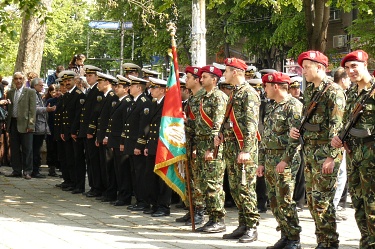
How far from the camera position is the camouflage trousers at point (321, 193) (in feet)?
27.8

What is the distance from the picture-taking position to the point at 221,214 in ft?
35.0

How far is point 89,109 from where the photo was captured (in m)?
14.9

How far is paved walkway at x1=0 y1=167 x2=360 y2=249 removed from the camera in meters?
9.79

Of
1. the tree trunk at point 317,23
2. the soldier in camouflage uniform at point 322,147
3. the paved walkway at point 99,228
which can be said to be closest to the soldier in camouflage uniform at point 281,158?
the soldier in camouflage uniform at point 322,147

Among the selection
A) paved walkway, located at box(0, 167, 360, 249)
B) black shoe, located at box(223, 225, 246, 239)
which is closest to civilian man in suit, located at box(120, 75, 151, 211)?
paved walkway, located at box(0, 167, 360, 249)

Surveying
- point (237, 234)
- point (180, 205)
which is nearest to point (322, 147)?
point (237, 234)

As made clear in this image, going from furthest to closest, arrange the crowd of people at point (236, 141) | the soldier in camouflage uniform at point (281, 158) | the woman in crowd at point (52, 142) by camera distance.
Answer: the woman in crowd at point (52, 142) < the soldier in camouflage uniform at point (281, 158) < the crowd of people at point (236, 141)

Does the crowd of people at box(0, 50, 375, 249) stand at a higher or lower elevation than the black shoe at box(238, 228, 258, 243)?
higher

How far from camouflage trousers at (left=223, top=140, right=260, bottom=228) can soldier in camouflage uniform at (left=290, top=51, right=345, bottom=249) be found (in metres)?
1.21

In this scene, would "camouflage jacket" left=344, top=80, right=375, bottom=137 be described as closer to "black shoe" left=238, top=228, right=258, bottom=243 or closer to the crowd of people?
the crowd of people

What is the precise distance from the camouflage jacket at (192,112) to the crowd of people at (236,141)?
0.02 metres

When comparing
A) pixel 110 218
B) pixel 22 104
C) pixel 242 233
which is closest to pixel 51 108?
pixel 22 104

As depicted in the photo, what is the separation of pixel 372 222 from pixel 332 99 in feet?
4.54

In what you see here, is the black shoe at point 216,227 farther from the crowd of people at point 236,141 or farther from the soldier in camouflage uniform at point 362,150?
the soldier in camouflage uniform at point 362,150
